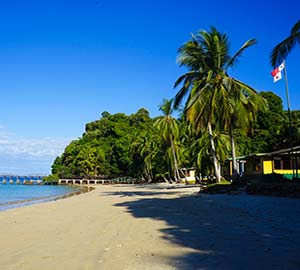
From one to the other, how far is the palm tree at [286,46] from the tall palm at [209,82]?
7595 millimetres

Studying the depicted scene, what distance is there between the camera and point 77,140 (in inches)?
3511

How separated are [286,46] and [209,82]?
9.36 m

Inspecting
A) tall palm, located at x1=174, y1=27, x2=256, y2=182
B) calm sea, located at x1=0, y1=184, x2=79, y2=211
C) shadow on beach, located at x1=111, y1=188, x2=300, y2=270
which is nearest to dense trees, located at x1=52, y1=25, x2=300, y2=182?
tall palm, located at x1=174, y1=27, x2=256, y2=182

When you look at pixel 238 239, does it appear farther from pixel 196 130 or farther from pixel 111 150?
pixel 111 150

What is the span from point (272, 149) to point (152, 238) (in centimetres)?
3904

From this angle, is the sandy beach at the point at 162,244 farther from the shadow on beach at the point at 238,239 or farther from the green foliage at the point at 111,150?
the green foliage at the point at 111,150

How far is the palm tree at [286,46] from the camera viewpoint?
46.1ft

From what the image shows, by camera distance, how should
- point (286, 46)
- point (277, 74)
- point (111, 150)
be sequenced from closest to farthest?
point (286, 46) < point (277, 74) < point (111, 150)

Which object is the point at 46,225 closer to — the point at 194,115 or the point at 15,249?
the point at 15,249

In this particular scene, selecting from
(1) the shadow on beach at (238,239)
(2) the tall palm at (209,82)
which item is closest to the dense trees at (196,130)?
(2) the tall palm at (209,82)

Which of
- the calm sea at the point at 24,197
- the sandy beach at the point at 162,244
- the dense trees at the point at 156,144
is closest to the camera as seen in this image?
the sandy beach at the point at 162,244

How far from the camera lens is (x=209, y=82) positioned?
2353cm

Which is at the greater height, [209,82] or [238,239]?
[209,82]

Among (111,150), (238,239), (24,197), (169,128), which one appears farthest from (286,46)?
(111,150)
